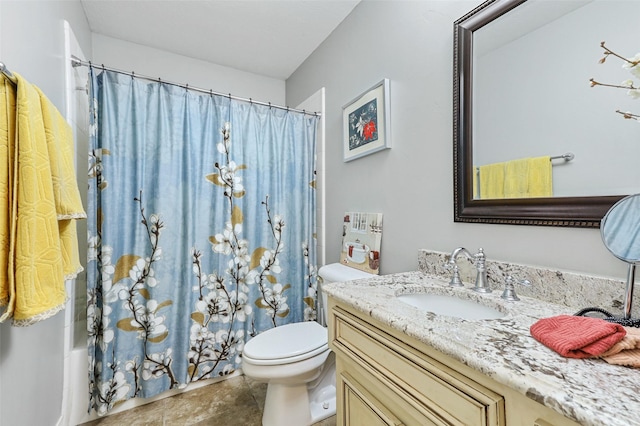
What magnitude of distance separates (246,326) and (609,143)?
6.39 ft

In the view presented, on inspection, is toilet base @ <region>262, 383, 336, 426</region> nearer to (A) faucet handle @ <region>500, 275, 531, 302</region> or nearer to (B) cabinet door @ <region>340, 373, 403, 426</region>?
(B) cabinet door @ <region>340, 373, 403, 426</region>

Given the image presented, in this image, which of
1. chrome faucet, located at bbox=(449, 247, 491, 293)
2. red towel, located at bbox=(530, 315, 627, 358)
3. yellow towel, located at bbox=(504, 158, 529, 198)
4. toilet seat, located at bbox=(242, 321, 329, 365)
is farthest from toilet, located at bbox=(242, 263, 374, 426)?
red towel, located at bbox=(530, 315, 627, 358)

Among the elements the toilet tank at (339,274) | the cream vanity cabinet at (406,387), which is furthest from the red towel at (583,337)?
the toilet tank at (339,274)

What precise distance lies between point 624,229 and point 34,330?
1931 millimetres

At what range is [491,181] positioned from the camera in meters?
0.99

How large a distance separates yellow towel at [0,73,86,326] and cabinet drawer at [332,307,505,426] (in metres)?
0.89

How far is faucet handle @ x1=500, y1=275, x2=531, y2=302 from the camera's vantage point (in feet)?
2.76

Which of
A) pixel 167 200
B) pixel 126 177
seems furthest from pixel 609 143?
pixel 126 177

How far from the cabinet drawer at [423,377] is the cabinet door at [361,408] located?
102 millimetres

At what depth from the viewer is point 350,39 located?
1.72 meters

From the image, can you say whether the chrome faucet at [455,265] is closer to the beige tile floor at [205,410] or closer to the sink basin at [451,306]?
the sink basin at [451,306]

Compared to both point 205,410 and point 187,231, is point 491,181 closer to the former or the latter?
point 187,231

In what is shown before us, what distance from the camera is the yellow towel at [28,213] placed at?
0.69 meters

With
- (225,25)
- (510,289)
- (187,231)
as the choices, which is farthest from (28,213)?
(225,25)
